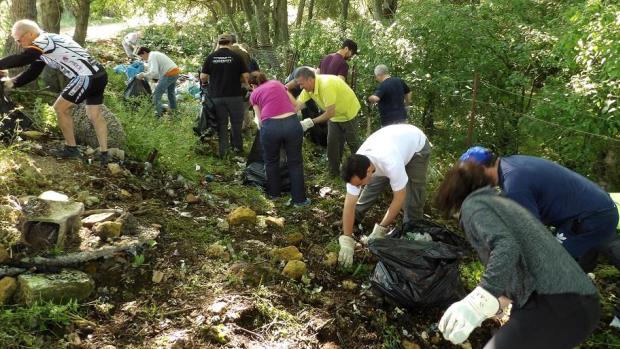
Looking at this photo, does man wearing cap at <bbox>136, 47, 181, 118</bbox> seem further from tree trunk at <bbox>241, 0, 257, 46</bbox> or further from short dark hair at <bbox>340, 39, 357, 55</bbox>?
tree trunk at <bbox>241, 0, 257, 46</bbox>

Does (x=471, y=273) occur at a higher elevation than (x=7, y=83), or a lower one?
lower

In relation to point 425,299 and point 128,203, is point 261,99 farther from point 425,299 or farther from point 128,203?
point 425,299

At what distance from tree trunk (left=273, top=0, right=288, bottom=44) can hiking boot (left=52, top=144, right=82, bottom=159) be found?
9.65 metres

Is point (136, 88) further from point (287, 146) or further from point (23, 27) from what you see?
point (287, 146)

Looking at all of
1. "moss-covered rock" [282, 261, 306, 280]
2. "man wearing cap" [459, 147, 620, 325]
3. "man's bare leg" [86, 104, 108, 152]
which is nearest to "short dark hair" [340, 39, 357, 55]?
"man's bare leg" [86, 104, 108, 152]

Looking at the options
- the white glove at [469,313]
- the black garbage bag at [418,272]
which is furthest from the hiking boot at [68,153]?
the white glove at [469,313]

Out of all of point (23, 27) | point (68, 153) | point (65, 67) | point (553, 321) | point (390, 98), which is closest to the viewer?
point (553, 321)

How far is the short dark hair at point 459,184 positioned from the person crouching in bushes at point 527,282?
0.16 m

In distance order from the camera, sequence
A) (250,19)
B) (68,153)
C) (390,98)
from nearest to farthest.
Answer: (68,153) → (390,98) → (250,19)

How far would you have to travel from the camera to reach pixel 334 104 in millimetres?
4852

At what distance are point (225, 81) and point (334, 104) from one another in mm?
1505

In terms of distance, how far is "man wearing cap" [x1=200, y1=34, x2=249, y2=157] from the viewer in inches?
218

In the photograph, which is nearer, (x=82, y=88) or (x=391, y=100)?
(x=82, y=88)

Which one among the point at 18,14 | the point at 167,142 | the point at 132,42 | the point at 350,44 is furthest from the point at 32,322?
the point at 132,42
